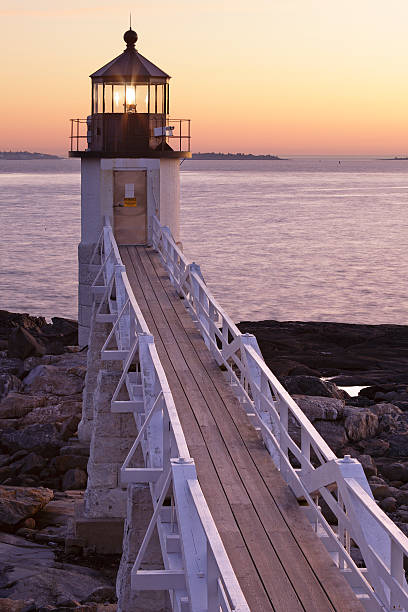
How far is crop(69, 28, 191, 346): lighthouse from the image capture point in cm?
2359

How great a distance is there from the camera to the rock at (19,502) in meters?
15.0

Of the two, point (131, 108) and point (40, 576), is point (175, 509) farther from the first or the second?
point (131, 108)

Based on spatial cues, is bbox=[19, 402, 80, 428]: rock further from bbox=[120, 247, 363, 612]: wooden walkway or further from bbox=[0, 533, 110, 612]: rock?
bbox=[120, 247, 363, 612]: wooden walkway

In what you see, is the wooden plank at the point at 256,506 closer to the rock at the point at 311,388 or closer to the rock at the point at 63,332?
the rock at the point at 311,388

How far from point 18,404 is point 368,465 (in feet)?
26.6

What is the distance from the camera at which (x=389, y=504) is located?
15.3 metres

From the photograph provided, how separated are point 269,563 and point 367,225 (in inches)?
3490

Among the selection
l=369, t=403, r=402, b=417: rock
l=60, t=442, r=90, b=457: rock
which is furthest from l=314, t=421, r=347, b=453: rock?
l=60, t=442, r=90, b=457: rock

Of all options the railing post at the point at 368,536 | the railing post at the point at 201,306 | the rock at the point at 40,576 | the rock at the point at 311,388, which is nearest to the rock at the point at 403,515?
the railing post at the point at 201,306

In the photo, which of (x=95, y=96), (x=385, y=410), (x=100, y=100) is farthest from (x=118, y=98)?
(x=385, y=410)

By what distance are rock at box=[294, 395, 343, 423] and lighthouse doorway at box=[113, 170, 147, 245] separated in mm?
6204

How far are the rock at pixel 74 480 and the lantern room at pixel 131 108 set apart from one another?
889 centimetres

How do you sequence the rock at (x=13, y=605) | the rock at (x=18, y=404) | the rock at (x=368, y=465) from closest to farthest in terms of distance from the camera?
the rock at (x=13, y=605) → the rock at (x=368, y=465) → the rock at (x=18, y=404)

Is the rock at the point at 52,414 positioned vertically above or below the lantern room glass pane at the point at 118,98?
below
